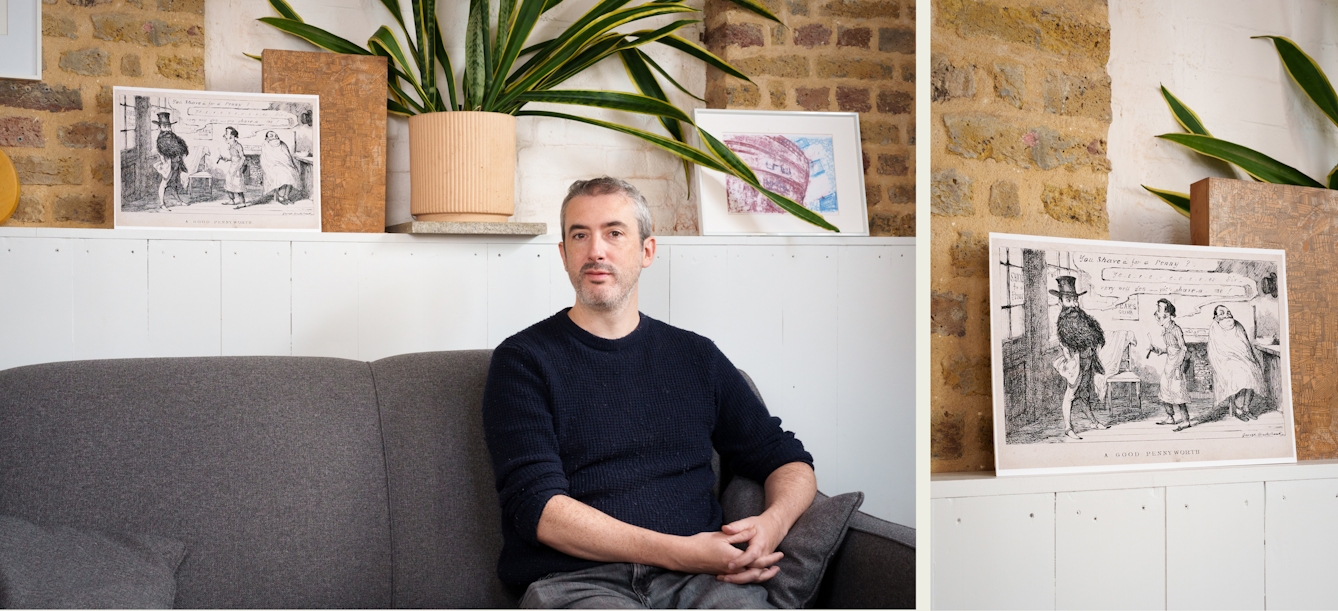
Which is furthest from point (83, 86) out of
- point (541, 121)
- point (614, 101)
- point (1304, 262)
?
point (1304, 262)

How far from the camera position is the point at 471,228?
4.60 ft

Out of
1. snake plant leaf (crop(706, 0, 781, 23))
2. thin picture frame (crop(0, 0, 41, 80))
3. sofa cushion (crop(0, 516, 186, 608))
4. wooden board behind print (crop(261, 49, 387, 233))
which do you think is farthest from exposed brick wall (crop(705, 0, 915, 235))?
sofa cushion (crop(0, 516, 186, 608))

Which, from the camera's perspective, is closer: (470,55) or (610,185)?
(610,185)

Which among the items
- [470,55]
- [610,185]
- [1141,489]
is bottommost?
[1141,489]

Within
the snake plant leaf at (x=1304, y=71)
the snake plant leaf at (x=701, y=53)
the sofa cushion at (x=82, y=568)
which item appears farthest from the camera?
the snake plant leaf at (x=701, y=53)

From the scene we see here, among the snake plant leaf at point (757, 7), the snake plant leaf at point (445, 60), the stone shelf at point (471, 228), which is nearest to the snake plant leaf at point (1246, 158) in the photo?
the snake plant leaf at point (757, 7)

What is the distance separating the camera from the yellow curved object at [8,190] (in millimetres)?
1076

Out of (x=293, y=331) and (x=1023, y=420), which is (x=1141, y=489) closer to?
(x=1023, y=420)

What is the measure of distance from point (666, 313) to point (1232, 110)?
40.5 inches

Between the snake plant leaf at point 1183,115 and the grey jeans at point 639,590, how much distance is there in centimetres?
102

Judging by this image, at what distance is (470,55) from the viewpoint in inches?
56.6

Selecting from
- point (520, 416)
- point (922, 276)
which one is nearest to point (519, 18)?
point (520, 416)

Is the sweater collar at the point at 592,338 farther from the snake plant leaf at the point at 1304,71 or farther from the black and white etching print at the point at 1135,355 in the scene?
the snake plant leaf at the point at 1304,71

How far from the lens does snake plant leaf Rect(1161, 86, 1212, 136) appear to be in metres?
1.38
